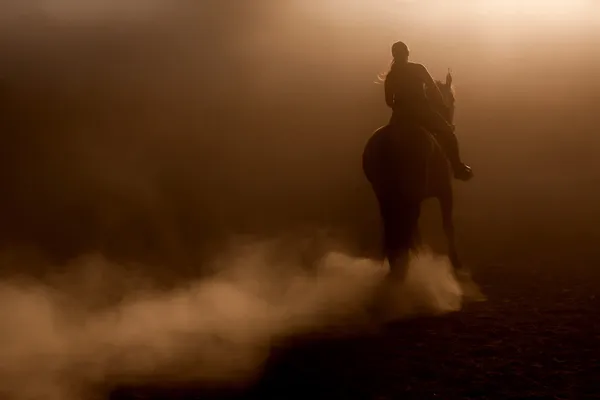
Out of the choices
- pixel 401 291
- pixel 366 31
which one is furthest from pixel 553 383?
pixel 366 31

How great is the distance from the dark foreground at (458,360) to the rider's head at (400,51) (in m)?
2.11

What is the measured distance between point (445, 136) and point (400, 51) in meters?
0.92

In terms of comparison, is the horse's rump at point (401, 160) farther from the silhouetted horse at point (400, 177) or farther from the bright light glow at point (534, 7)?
the bright light glow at point (534, 7)

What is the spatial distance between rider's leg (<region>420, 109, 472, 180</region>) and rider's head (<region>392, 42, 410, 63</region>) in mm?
473

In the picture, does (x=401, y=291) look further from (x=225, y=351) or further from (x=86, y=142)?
(x=86, y=142)

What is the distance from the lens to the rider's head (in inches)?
252

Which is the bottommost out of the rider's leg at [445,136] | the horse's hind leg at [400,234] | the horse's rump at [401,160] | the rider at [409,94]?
the horse's hind leg at [400,234]

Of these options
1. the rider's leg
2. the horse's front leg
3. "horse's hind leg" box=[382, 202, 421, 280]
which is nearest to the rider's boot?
the rider's leg

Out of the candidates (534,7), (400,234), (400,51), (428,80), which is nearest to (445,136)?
(428,80)

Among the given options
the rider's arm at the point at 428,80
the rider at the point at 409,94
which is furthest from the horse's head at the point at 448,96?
the rider at the point at 409,94

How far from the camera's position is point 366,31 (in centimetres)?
2102

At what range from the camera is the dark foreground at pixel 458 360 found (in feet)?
14.5

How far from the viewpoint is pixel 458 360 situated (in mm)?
4906

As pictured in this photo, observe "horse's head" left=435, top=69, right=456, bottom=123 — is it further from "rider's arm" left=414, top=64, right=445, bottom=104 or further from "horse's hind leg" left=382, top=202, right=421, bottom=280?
"horse's hind leg" left=382, top=202, right=421, bottom=280
